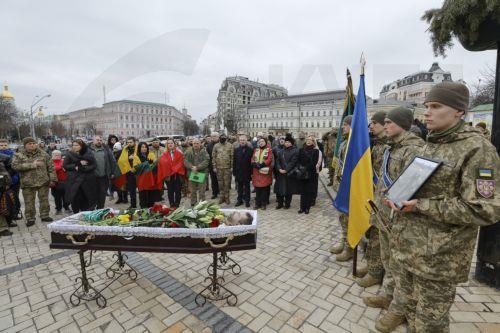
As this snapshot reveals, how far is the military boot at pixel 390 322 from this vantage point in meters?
2.50

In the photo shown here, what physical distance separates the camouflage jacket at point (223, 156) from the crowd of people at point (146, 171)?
3 cm

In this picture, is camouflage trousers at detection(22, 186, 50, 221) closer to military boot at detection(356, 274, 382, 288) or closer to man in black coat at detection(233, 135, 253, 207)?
man in black coat at detection(233, 135, 253, 207)

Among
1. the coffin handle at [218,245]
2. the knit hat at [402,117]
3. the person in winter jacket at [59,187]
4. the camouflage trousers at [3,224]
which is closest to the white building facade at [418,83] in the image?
the knit hat at [402,117]

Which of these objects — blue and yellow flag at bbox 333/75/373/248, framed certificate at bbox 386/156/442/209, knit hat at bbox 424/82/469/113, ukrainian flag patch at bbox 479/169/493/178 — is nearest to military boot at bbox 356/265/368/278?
blue and yellow flag at bbox 333/75/373/248

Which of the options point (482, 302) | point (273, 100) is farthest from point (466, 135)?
point (273, 100)

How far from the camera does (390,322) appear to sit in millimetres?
2500

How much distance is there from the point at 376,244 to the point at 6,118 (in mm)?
54920

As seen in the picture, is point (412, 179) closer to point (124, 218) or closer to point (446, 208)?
point (446, 208)

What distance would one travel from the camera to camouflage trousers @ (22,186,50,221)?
19.2ft

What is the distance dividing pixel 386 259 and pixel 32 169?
717cm

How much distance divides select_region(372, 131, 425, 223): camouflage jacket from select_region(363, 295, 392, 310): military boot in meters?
1.07

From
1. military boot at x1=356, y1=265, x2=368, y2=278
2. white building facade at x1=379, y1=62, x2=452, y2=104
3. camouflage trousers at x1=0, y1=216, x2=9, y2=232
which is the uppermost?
white building facade at x1=379, y1=62, x2=452, y2=104

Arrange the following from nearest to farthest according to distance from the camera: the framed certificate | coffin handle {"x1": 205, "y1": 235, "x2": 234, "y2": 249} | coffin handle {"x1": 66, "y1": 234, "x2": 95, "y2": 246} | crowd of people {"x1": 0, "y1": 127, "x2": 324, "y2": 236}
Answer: the framed certificate
coffin handle {"x1": 205, "y1": 235, "x2": 234, "y2": 249}
coffin handle {"x1": 66, "y1": 234, "x2": 95, "y2": 246}
crowd of people {"x1": 0, "y1": 127, "x2": 324, "y2": 236}

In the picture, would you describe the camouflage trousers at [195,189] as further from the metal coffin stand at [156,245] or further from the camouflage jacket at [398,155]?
the camouflage jacket at [398,155]
